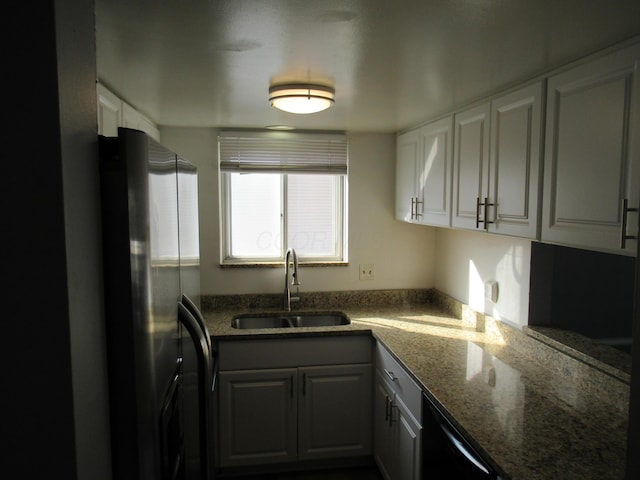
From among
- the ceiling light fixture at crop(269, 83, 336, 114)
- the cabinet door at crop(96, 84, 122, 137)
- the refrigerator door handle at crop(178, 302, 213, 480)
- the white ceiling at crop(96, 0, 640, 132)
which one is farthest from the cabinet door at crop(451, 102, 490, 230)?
the cabinet door at crop(96, 84, 122, 137)

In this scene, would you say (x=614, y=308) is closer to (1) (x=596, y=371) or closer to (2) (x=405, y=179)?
(1) (x=596, y=371)

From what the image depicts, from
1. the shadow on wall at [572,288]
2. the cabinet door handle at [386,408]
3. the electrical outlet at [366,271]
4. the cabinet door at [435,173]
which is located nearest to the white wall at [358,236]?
the electrical outlet at [366,271]

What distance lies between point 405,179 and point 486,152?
1.03 metres

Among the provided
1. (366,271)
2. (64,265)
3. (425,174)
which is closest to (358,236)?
(366,271)

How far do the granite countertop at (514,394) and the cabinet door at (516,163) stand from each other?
24.3 inches

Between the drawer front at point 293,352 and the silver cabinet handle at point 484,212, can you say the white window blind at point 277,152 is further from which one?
the silver cabinet handle at point 484,212

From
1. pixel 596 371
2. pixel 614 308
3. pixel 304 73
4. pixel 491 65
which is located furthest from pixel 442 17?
pixel 614 308

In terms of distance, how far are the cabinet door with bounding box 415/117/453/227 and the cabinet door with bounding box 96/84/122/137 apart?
1.64m

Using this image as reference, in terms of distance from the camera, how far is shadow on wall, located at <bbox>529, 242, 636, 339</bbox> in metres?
2.12

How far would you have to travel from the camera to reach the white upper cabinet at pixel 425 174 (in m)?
2.41

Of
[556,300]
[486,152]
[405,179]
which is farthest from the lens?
[405,179]

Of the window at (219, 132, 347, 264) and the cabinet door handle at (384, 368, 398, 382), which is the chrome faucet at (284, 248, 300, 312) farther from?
the cabinet door handle at (384, 368, 398, 382)

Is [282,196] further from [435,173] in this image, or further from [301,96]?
[301,96]

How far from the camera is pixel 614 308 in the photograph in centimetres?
223
